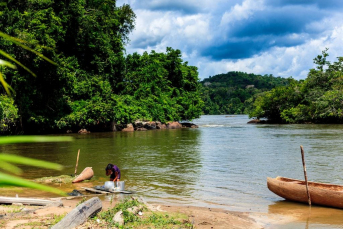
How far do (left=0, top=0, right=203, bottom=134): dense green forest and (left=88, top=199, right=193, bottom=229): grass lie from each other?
64.7 ft

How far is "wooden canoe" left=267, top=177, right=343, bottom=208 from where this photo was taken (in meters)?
10.3

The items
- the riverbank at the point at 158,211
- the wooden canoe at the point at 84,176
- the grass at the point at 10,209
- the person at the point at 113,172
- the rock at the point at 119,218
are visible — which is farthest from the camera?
the wooden canoe at the point at 84,176

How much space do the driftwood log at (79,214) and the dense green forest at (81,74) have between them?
19.5 meters

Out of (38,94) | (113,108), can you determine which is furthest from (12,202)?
(113,108)

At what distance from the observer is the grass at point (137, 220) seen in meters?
7.68

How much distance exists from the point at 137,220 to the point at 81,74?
36075 millimetres

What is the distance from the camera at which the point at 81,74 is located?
139 ft

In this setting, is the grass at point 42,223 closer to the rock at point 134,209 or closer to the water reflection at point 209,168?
the rock at point 134,209

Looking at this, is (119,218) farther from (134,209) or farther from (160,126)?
(160,126)

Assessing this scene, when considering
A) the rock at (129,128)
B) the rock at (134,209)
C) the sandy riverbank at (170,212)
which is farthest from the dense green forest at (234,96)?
the rock at (134,209)

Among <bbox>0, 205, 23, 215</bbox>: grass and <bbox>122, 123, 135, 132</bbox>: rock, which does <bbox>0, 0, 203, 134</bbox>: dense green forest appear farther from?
<bbox>0, 205, 23, 215</bbox>: grass

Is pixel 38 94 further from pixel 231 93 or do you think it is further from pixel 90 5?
pixel 231 93

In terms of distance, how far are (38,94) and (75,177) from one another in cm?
2366

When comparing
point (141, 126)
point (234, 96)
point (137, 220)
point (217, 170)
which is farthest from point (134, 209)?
point (234, 96)
